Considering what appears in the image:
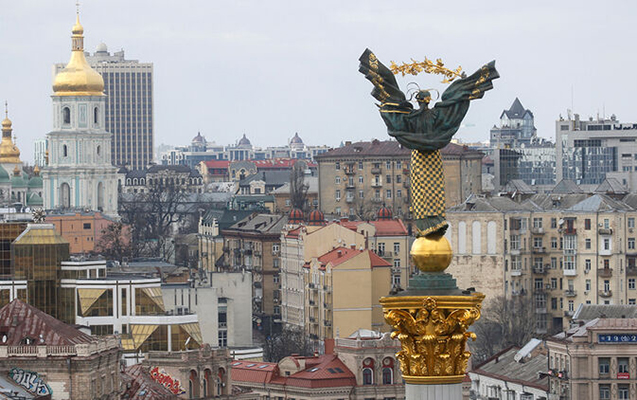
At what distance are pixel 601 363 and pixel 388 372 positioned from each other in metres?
8.56

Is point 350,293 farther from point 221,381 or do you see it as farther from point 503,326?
point 221,381

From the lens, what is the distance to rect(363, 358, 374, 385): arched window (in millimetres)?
99250

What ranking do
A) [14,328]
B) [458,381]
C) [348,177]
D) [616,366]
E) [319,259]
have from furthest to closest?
1. [348,177]
2. [319,259]
3. [616,366]
4. [14,328]
5. [458,381]

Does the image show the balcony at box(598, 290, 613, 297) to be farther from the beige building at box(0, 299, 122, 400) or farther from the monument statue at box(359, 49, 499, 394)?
the monument statue at box(359, 49, 499, 394)

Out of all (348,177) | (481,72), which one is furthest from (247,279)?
(481,72)

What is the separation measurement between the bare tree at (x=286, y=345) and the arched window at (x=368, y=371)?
24.0 metres

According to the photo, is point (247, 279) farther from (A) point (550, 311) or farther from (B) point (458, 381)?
(B) point (458, 381)

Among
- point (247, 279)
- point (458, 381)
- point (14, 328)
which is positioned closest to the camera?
point (458, 381)

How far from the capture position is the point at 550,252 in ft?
493

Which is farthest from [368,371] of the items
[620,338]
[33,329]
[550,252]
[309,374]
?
[550,252]

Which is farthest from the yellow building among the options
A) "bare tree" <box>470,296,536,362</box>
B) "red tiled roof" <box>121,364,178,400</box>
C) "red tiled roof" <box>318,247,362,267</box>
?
"red tiled roof" <box>121,364,178,400</box>

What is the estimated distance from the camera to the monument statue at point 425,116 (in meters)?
32.6

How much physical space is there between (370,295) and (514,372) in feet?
86.5

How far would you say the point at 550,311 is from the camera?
146625 mm
